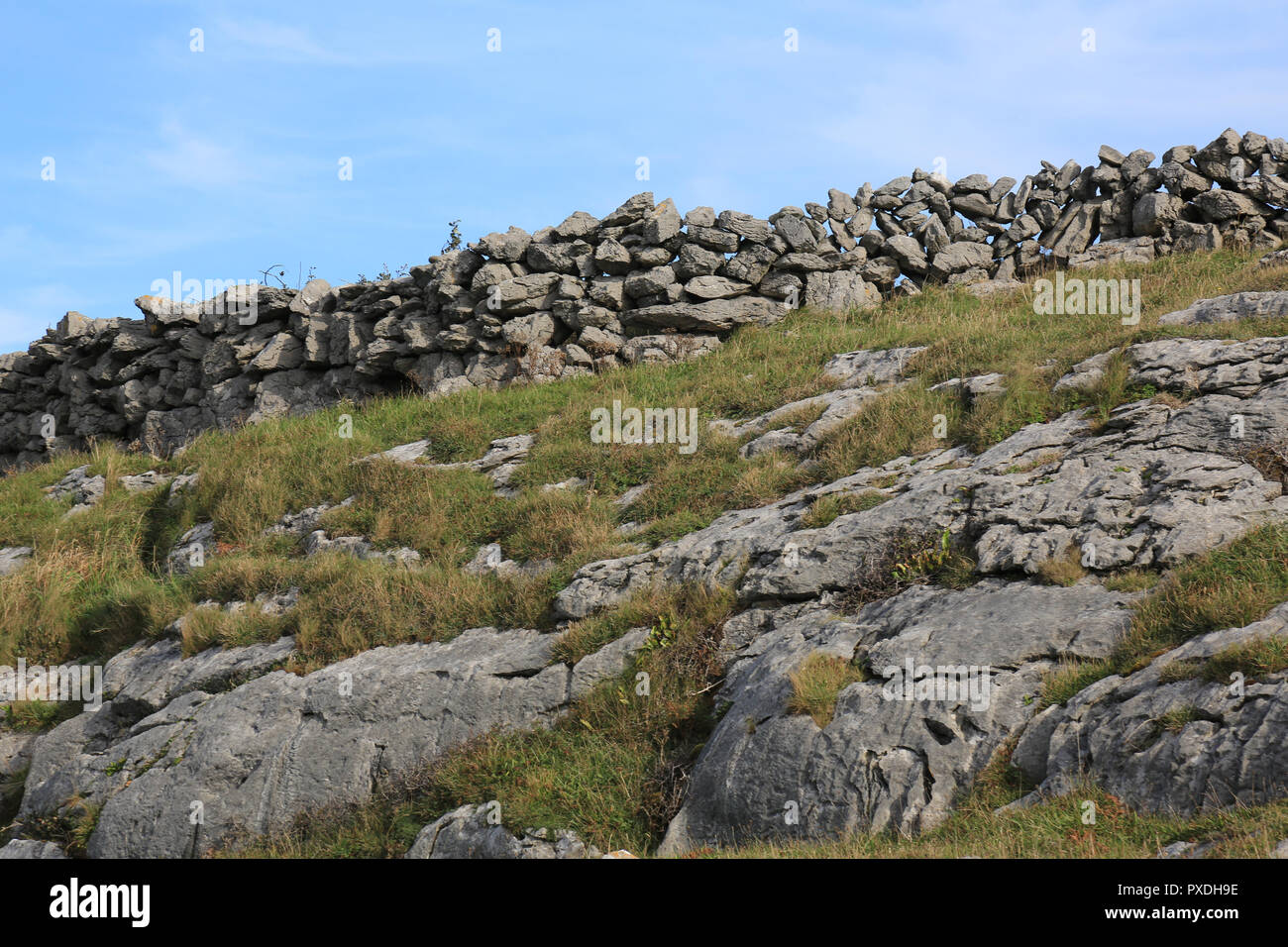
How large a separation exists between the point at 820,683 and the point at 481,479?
7334 mm

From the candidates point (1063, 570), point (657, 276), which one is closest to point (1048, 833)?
point (1063, 570)

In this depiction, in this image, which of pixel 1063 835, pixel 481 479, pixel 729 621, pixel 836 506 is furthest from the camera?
pixel 481 479

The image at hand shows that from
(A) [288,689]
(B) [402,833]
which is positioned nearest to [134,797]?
(A) [288,689]

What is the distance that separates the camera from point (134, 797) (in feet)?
30.9

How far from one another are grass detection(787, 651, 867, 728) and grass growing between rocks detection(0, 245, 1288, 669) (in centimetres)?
350

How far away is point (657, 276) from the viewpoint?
64.1 ft

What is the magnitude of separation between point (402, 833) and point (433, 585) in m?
3.46

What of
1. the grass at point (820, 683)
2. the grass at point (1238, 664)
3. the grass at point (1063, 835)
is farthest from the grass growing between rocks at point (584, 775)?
the grass at point (1238, 664)

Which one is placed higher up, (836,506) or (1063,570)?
(836,506)

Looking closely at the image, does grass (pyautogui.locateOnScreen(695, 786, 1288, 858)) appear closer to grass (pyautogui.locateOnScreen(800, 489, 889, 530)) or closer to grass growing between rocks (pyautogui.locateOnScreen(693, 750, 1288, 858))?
grass growing between rocks (pyautogui.locateOnScreen(693, 750, 1288, 858))

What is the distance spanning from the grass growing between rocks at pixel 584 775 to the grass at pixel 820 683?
1.10m

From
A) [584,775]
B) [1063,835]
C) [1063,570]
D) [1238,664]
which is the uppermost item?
[1063,570]

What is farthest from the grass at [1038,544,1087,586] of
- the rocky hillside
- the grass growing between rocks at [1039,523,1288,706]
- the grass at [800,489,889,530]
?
the grass at [800,489,889,530]

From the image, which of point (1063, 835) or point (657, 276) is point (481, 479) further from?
point (1063, 835)
